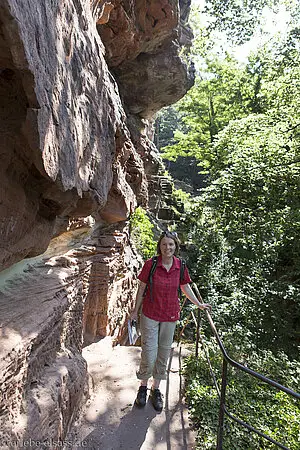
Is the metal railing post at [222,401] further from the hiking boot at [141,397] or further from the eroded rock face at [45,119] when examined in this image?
the eroded rock face at [45,119]

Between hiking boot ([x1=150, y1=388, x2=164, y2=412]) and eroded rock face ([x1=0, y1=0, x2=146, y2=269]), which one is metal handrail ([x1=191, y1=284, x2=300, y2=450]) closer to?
hiking boot ([x1=150, y1=388, x2=164, y2=412])

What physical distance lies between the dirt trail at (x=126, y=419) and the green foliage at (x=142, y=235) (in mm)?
4458

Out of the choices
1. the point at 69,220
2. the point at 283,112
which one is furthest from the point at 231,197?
the point at 69,220

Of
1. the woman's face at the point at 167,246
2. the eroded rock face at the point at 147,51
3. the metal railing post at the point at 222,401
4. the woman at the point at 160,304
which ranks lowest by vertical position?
the metal railing post at the point at 222,401

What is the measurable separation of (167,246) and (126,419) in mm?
1907

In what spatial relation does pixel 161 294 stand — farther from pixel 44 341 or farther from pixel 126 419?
pixel 126 419

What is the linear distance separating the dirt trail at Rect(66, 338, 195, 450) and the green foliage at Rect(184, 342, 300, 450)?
0.18m

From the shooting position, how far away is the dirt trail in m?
2.83

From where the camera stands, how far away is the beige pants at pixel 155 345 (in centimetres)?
305

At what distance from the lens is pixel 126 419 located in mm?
3113

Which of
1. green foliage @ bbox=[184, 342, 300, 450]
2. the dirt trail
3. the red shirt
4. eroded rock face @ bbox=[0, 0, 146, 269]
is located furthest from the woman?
eroded rock face @ bbox=[0, 0, 146, 269]

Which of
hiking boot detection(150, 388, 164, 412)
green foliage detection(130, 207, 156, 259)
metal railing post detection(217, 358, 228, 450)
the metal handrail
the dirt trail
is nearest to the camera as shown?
the metal handrail

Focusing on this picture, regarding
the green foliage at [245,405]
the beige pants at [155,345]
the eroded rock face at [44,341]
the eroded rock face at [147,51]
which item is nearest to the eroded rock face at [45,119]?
the eroded rock face at [44,341]

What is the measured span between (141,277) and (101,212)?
276 centimetres
